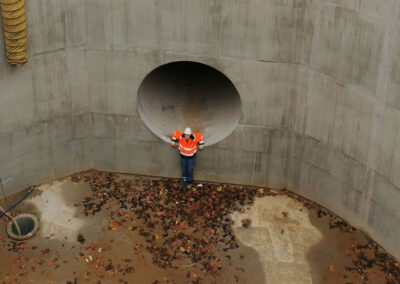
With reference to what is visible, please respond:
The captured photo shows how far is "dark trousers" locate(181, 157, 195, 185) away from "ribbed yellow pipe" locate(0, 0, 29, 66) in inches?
170

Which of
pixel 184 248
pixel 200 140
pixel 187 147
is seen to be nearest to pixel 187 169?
pixel 187 147

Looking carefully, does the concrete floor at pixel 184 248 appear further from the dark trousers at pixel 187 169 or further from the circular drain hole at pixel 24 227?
the dark trousers at pixel 187 169

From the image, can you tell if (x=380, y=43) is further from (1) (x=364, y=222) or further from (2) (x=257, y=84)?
(1) (x=364, y=222)

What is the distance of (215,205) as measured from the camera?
556 inches

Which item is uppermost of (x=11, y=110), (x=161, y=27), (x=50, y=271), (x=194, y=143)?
(x=161, y=27)

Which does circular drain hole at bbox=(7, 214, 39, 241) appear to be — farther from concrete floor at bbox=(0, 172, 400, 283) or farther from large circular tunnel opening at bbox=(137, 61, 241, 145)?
large circular tunnel opening at bbox=(137, 61, 241, 145)

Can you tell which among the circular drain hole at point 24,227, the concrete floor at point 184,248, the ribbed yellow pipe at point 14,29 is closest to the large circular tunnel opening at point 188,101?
the concrete floor at point 184,248

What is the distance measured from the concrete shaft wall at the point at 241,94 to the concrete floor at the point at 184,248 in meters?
0.56

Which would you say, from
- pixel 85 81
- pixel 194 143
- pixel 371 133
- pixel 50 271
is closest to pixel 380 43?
pixel 371 133

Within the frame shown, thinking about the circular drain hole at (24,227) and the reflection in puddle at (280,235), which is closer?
the reflection in puddle at (280,235)

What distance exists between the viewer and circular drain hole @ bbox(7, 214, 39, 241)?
42.5ft

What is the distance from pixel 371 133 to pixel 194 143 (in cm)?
408

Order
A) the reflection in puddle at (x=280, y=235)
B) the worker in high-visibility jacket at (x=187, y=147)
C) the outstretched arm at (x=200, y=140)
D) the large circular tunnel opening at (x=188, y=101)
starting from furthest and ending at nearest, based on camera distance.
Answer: the large circular tunnel opening at (x=188, y=101) < the outstretched arm at (x=200, y=140) < the worker in high-visibility jacket at (x=187, y=147) < the reflection in puddle at (x=280, y=235)

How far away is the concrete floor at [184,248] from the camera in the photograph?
12164 millimetres
